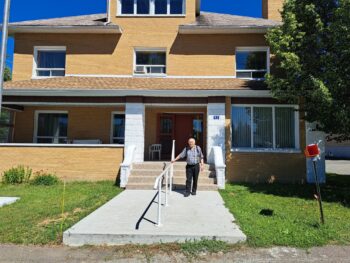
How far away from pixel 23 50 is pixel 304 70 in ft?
43.2

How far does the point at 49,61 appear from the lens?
14984mm

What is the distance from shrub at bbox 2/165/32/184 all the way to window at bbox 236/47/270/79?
34.6 feet

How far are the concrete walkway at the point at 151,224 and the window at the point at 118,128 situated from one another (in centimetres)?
670

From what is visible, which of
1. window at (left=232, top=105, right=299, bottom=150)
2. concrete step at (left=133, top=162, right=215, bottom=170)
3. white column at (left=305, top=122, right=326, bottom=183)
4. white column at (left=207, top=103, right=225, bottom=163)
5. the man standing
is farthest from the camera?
window at (left=232, top=105, right=299, bottom=150)

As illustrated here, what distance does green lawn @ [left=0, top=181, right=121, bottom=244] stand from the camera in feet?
18.0

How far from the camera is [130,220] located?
6.20 meters

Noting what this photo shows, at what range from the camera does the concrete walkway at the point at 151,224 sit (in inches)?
206

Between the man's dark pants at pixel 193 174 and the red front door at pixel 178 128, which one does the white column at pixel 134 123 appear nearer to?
the red front door at pixel 178 128

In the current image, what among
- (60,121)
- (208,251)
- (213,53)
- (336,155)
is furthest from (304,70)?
(336,155)

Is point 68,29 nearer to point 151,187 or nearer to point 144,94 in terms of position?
point 144,94

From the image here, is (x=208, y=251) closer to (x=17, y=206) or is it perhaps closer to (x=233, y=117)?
(x=17, y=206)

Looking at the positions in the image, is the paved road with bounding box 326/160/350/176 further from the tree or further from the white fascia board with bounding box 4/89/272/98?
the white fascia board with bounding box 4/89/272/98

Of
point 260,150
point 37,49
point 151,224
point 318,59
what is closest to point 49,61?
point 37,49

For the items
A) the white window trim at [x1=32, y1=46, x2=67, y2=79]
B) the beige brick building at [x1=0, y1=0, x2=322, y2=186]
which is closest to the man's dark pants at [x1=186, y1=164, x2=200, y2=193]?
the beige brick building at [x1=0, y1=0, x2=322, y2=186]
